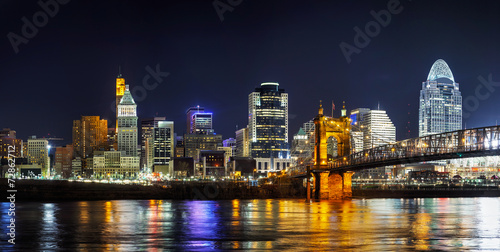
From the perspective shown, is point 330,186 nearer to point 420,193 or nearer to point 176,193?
point 176,193

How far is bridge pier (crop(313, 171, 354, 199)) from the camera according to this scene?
313ft

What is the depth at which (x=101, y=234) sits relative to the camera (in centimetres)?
3812

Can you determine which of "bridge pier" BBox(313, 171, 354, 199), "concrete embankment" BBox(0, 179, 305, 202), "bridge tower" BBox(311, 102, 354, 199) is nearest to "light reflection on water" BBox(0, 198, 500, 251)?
"bridge pier" BBox(313, 171, 354, 199)

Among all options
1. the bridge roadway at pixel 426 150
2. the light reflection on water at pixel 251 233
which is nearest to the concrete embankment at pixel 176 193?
the bridge roadway at pixel 426 150

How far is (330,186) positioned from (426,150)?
79.8ft

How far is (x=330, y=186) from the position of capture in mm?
96562

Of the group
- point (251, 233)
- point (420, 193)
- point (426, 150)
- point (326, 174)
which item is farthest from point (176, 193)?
point (251, 233)

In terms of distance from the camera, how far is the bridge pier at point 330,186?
95312mm

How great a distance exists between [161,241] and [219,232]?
20.1ft

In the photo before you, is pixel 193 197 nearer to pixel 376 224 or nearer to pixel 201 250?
pixel 376 224

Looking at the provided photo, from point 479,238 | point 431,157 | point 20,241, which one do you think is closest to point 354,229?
point 479,238

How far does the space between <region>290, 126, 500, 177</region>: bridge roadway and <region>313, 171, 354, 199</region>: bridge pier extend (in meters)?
1.34

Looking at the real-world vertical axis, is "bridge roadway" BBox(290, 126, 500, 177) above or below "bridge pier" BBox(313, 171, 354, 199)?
above

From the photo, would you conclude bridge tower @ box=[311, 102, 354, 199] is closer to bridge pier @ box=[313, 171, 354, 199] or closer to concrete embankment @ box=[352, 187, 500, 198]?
bridge pier @ box=[313, 171, 354, 199]
